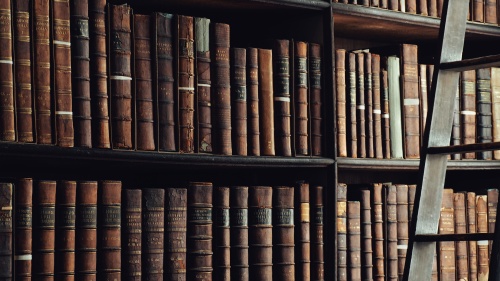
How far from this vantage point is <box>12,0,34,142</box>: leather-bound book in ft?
6.94

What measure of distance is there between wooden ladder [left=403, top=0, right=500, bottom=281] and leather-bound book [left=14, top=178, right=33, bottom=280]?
0.80 m

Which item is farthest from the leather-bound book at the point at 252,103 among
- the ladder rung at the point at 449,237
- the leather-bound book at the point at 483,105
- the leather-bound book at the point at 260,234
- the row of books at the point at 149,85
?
the leather-bound book at the point at 483,105

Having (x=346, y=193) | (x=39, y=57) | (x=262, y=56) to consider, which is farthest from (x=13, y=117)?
(x=346, y=193)

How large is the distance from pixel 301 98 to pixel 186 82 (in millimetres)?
333

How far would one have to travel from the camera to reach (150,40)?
2.31 meters

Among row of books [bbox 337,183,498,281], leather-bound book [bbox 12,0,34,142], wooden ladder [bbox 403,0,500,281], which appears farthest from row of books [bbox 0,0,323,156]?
wooden ladder [bbox 403,0,500,281]

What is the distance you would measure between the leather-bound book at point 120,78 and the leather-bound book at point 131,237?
0.13 metres

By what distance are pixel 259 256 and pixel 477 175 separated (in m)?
0.90

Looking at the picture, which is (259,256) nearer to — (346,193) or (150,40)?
(346,193)

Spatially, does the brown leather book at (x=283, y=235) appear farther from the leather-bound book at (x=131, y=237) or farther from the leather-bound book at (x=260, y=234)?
the leather-bound book at (x=131, y=237)

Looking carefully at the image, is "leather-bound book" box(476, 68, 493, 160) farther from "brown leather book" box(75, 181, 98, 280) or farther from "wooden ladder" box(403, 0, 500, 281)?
"brown leather book" box(75, 181, 98, 280)

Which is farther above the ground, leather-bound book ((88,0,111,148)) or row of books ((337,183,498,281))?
leather-bound book ((88,0,111,148))

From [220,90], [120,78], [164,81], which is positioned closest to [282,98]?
[220,90]

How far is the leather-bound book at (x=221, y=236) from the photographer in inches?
93.2
